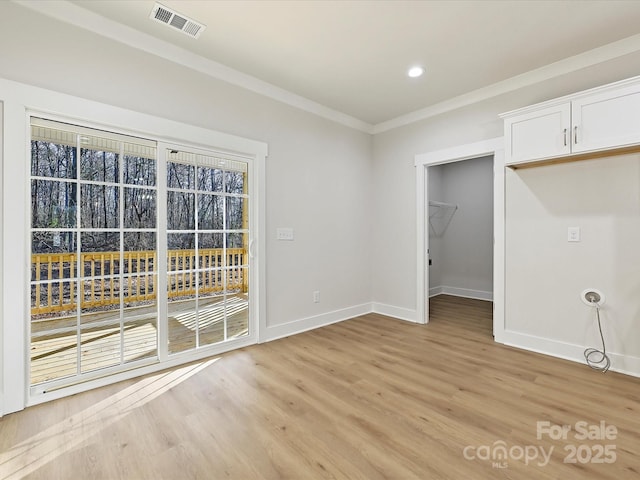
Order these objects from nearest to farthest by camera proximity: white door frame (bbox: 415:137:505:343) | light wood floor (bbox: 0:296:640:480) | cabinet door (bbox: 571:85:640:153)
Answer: light wood floor (bbox: 0:296:640:480) → cabinet door (bbox: 571:85:640:153) → white door frame (bbox: 415:137:505:343)

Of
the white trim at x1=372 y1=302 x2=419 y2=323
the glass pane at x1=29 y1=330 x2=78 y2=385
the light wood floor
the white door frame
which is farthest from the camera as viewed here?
the white trim at x1=372 y1=302 x2=419 y2=323

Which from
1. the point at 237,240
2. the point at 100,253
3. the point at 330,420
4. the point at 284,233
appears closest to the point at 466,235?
the point at 284,233

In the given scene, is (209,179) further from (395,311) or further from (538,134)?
(538,134)

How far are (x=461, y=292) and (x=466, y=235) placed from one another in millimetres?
1077

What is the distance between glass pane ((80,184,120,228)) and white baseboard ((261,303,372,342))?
1.83 meters

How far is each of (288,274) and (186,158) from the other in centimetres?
162

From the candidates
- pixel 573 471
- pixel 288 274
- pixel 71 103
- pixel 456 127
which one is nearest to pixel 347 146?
pixel 456 127

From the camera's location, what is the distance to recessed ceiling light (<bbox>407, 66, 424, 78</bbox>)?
3074mm

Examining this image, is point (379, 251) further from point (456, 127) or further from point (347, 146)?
point (456, 127)

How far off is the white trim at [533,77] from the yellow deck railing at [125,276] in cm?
288

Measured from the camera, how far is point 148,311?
2.71m

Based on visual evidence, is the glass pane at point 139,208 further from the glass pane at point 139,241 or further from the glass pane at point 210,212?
the glass pane at point 210,212

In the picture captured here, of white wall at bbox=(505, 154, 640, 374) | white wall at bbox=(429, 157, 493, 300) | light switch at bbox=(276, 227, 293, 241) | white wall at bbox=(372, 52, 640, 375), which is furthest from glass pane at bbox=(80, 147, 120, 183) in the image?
white wall at bbox=(429, 157, 493, 300)

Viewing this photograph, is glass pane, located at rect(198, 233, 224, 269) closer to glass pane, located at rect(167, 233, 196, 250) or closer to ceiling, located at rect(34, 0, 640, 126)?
glass pane, located at rect(167, 233, 196, 250)
